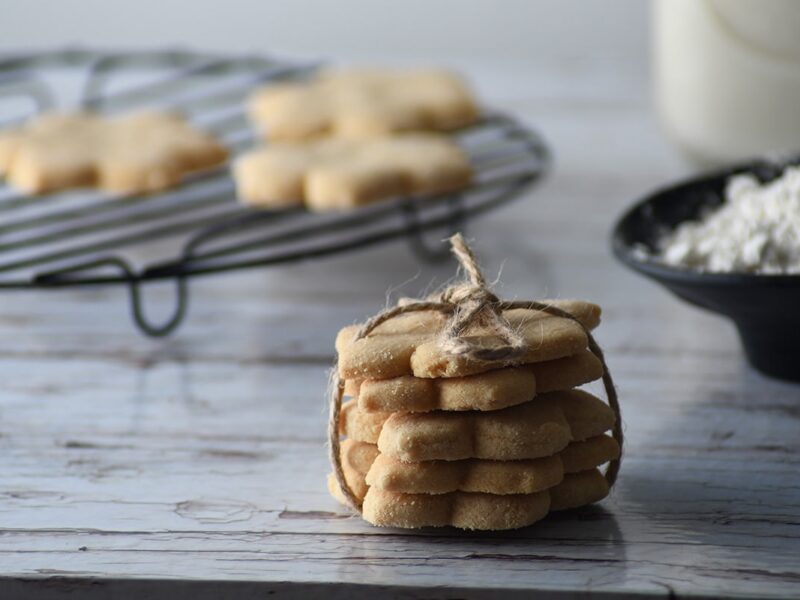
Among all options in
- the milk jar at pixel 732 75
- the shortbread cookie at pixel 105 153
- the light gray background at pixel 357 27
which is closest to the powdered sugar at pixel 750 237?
the milk jar at pixel 732 75

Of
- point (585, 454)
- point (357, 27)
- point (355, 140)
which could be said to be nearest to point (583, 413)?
point (585, 454)

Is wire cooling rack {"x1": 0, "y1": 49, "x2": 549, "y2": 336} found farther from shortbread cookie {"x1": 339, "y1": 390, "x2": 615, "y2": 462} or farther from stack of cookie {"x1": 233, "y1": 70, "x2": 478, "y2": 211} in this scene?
shortbread cookie {"x1": 339, "y1": 390, "x2": 615, "y2": 462}

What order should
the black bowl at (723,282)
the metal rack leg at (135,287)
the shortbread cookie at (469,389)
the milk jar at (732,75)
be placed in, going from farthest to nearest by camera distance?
the milk jar at (732,75) → the metal rack leg at (135,287) → the black bowl at (723,282) → the shortbread cookie at (469,389)

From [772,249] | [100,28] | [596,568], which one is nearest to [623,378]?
[772,249]

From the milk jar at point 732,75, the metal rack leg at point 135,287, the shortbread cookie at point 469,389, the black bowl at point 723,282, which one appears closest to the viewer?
the shortbread cookie at point 469,389

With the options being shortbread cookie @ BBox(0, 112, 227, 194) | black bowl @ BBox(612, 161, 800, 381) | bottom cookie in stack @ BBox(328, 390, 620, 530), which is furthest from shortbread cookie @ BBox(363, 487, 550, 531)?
shortbread cookie @ BBox(0, 112, 227, 194)

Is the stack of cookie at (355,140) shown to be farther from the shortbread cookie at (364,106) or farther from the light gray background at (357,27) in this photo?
the light gray background at (357,27)

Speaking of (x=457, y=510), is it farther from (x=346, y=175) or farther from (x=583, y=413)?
(x=346, y=175)
